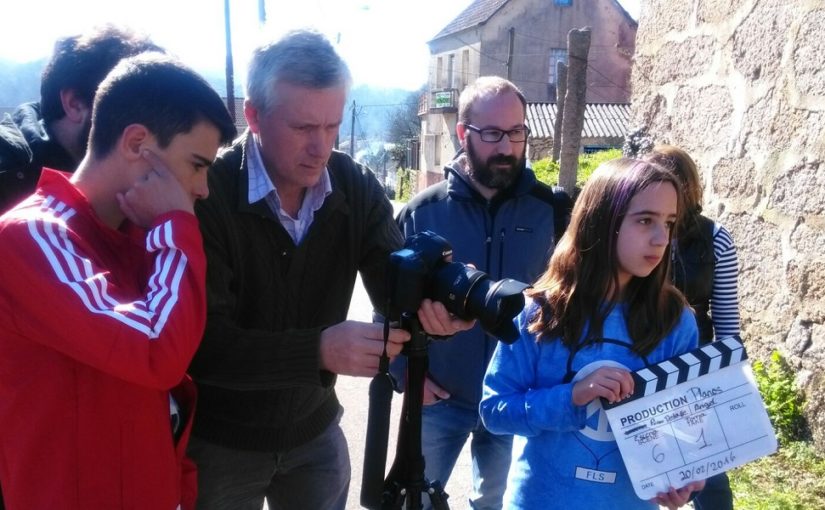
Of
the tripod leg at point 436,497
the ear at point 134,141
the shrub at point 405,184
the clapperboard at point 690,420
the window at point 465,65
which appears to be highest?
Answer: the window at point 465,65

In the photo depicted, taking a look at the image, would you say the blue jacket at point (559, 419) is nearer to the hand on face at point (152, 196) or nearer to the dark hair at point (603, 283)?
the dark hair at point (603, 283)

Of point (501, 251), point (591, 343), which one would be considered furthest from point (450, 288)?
point (501, 251)

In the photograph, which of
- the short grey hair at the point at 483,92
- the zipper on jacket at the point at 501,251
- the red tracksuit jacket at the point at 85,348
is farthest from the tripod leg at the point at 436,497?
the short grey hair at the point at 483,92

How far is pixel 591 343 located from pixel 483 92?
4.34ft

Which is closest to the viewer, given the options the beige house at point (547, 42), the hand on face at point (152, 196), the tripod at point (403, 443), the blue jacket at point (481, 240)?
the hand on face at point (152, 196)

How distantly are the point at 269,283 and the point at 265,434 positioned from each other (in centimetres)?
40

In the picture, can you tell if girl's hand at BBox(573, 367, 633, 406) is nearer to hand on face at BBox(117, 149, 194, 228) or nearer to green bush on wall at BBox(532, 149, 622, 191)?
hand on face at BBox(117, 149, 194, 228)

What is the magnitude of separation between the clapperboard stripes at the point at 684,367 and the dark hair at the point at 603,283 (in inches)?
3.7

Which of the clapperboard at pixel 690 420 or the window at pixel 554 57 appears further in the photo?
the window at pixel 554 57

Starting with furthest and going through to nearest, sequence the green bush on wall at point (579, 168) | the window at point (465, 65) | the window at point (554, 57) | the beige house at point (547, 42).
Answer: the window at point (465, 65)
the window at point (554, 57)
the beige house at point (547, 42)
the green bush on wall at point (579, 168)

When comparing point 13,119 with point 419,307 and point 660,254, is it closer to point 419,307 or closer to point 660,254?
point 419,307

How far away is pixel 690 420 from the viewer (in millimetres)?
1813

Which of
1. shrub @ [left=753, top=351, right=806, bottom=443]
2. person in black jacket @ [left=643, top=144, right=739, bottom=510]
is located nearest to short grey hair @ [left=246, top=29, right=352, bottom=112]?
person in black jacket @ [left=643, top=144, right=739, bottom=510]

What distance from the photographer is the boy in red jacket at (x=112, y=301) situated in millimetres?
1206
